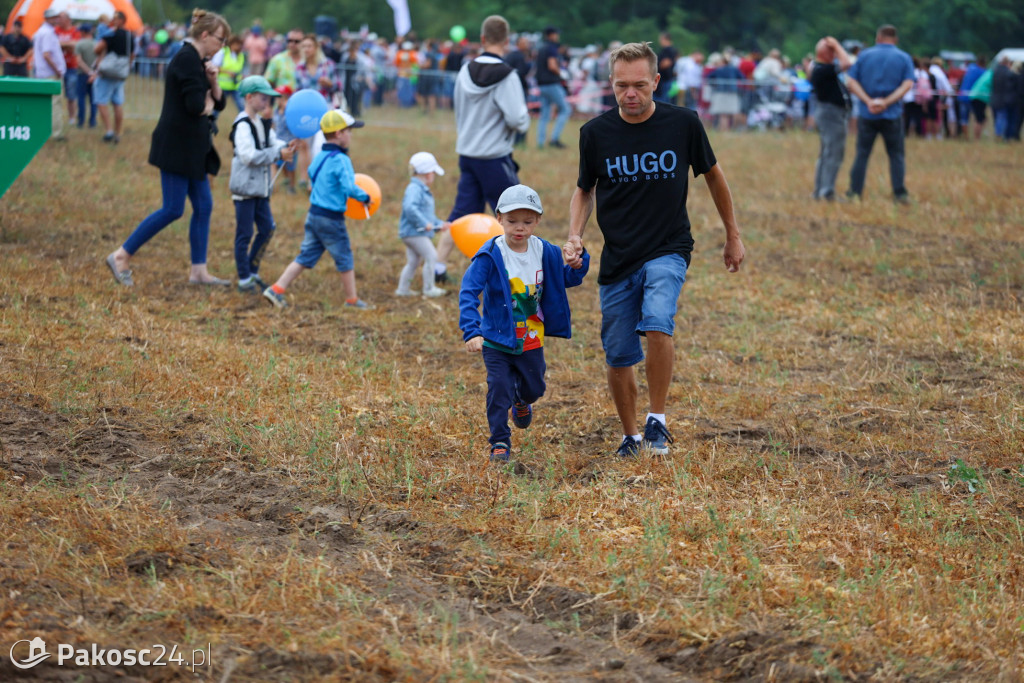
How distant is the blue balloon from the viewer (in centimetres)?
937

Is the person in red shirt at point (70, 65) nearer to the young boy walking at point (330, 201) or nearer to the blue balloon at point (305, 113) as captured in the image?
the blue balloon at point (305, 113)

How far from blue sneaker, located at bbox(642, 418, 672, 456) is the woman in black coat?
4.86m

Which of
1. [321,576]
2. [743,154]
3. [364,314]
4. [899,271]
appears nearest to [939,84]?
[743,154]

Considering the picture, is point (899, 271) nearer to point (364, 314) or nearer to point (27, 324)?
point (364, 314)

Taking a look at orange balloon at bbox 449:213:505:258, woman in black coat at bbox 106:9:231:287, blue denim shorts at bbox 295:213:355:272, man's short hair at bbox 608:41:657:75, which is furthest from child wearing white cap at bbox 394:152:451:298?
man's short hair at bbox 608:41:657:75

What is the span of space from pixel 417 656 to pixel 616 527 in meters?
1.41

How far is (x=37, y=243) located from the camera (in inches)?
401

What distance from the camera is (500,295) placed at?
17.7 ft

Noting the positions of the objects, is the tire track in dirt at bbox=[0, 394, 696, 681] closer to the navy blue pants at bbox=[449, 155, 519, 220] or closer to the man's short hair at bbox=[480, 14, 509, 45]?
the navy blue pants at bbox=[449, 155, 519, 220]

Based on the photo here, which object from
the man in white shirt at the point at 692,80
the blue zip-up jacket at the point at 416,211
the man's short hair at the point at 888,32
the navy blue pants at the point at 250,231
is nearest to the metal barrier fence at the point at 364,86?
the man in white shirt at the point at 692,80

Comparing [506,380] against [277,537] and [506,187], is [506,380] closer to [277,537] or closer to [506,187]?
[277,537]

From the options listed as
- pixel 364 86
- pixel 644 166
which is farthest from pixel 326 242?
pixel 364 86

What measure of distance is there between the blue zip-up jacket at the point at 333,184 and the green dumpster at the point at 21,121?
2020mm

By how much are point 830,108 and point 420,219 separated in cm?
810
